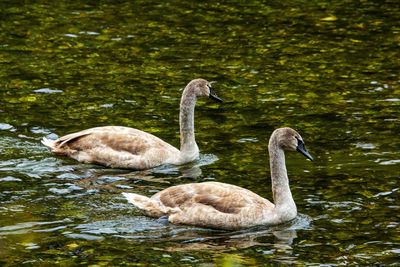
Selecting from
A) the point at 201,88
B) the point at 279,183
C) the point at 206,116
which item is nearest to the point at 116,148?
the point at 201,88

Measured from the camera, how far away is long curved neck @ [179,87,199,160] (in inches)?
696

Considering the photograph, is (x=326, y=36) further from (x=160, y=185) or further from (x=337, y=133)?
(x=160, y=185)

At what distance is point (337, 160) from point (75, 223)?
4.71m

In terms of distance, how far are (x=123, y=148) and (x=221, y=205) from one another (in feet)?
Answer: 10.7

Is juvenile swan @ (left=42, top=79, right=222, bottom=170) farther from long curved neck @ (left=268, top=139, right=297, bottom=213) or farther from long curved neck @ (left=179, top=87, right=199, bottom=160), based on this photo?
long curved neck @ (left=268, top=139, right=297, bottom=213)

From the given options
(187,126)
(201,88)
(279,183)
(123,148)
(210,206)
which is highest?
(201,88)

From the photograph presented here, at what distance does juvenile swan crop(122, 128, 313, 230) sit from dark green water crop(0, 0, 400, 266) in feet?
0.49

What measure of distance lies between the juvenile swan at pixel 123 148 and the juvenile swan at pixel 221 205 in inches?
91.4

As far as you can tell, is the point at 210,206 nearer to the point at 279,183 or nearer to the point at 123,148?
the point at 279,183

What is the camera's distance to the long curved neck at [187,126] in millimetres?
17688

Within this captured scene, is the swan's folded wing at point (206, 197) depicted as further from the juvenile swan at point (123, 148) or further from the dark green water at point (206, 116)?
the juvenile swan at point (123, 148)

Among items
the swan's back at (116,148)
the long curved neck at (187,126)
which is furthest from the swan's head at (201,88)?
the swan's back at (116,148)

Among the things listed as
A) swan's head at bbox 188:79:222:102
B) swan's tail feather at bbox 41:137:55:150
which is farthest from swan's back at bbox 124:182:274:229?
swan's head at bbox 188:79:222:102

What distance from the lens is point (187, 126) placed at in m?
17.9
